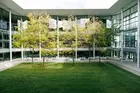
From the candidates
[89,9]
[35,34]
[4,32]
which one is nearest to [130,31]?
[89,9]

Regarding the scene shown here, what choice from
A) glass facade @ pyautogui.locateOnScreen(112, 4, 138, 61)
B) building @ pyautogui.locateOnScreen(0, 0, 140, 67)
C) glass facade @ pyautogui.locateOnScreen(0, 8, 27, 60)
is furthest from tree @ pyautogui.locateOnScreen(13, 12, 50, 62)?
glass facade @ pyautogui.locateOnScreen(112, 4, 138, 61)

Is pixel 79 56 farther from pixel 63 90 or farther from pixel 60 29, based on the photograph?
pixel 63 90

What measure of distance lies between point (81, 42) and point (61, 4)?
6.48 m

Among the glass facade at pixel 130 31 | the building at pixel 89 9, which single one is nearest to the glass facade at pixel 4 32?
the building at pixel 89 9

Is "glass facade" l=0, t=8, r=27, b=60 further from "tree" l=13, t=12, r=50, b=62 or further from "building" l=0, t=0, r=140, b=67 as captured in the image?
"tree" l=13, t=12, r=50, b=62

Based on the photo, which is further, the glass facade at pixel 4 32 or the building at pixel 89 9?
the glass facade at pixel 4 32

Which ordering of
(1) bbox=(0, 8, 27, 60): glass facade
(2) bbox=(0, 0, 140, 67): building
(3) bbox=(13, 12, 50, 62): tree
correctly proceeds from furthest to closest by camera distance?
1. (1) bbox=(0, 8, 27, 60): glass facade
2. (2) bbox=(0, 0, 140, 67): building
3. (3) bbox=(13, 12, 50, 62): tree

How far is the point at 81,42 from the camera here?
123 ft

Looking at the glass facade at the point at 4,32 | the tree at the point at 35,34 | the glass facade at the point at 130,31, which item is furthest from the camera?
the glass facade at the point at 4,32

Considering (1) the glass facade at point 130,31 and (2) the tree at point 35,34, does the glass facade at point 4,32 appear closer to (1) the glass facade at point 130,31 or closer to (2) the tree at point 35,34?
(2) the tree at point 35,34

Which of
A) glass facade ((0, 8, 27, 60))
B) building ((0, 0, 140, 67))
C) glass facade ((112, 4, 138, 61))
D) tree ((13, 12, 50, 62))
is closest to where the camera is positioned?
tree ((13, 12, 50, 62))

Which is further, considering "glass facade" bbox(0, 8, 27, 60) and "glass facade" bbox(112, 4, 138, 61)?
"glass facade" bbox(0, 8, 27, 60)

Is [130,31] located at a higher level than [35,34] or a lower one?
higher

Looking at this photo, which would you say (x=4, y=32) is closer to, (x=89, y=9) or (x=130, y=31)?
(x=89, y=9)
